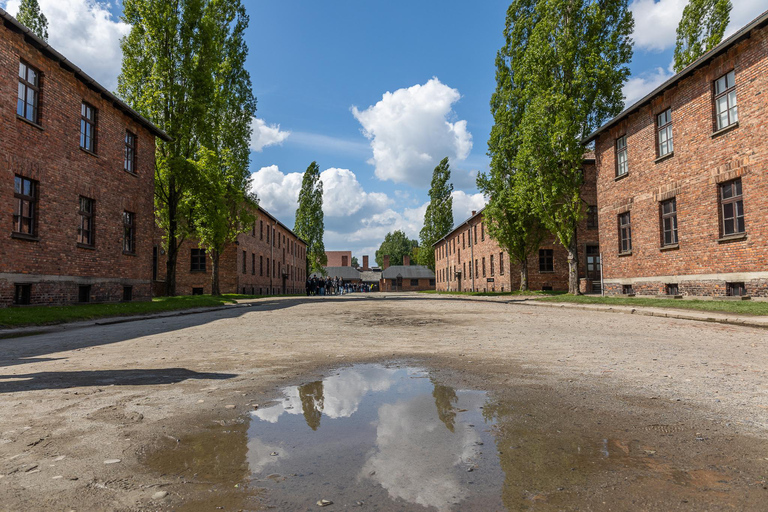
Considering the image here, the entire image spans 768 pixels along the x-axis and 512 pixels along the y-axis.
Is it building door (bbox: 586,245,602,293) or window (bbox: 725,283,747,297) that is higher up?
building door (bbox: 586,245,602,293)

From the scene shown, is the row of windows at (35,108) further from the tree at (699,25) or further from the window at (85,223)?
the tree at (699,25)

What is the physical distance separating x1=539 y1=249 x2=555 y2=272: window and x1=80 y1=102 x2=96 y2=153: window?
90.9ft

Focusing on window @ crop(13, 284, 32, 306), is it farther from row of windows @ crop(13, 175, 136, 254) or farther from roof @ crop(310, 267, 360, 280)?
roof @ crop(310, 267, 360, 280)

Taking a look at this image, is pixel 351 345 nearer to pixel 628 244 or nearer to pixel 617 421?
pixel 617 421

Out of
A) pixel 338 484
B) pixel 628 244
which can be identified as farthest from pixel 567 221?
pixel 338 484

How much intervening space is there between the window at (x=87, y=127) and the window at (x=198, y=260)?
17.3 metres

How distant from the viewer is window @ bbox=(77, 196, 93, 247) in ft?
52.4

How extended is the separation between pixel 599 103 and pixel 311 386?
23.3 m

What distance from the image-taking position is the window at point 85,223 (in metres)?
16.0

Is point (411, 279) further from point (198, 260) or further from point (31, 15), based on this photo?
point (31, 15)

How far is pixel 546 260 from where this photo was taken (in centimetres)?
3338

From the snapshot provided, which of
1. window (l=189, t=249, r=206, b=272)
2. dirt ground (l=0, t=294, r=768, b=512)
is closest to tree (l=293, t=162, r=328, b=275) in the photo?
window (l=189, t=249, r=206, b=272)

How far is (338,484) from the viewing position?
7.28 feet

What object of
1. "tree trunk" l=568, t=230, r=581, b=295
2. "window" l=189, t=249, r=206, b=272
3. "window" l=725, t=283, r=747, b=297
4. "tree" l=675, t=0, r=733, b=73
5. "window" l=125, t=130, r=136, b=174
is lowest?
"window" l=725, t=283, r=747, b=297
